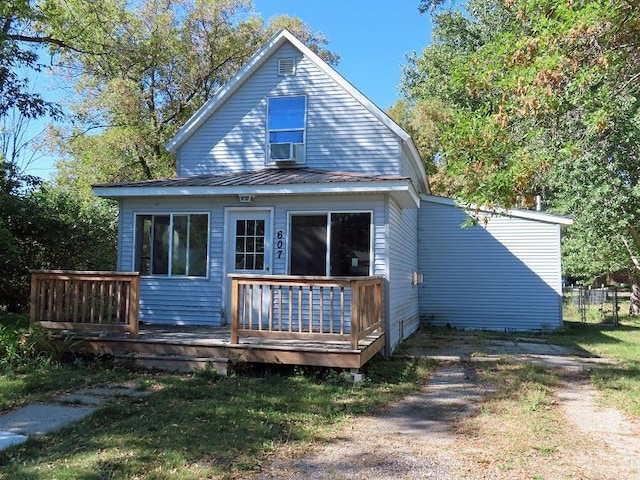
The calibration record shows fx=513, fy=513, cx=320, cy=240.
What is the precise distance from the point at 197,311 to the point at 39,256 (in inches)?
247

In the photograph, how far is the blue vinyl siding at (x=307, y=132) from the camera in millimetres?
10328

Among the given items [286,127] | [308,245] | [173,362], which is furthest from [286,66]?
[173,362]

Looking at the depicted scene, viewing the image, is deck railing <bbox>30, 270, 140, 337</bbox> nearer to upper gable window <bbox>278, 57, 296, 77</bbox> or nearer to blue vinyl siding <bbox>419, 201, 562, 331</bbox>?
upper gable window <bbox>278, 57, 296, 77</bbox>

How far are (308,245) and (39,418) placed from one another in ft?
17.4

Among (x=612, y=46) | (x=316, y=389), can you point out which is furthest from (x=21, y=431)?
(x=612, y=46)

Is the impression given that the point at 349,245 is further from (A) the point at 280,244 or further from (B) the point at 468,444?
(B) the point at 468,444

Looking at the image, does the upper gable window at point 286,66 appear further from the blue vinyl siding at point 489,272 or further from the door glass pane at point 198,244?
the blue vinyl siding at point 489,272

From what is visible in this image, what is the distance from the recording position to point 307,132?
421 inches

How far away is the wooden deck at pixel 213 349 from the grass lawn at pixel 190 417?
253 mm

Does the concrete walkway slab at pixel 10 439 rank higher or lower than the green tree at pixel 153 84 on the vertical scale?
lower

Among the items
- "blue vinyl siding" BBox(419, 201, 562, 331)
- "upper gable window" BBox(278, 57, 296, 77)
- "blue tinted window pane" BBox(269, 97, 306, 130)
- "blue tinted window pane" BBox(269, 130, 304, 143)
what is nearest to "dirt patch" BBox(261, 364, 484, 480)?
"blue tinted window pane" BBox(269, 130, 304, 143)

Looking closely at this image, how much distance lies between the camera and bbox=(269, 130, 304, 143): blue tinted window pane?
1075cm

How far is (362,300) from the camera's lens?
7246mm

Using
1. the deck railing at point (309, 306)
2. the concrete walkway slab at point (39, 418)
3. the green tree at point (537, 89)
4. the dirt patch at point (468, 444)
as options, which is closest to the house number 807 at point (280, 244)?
the deck railing at point (309, 306)
